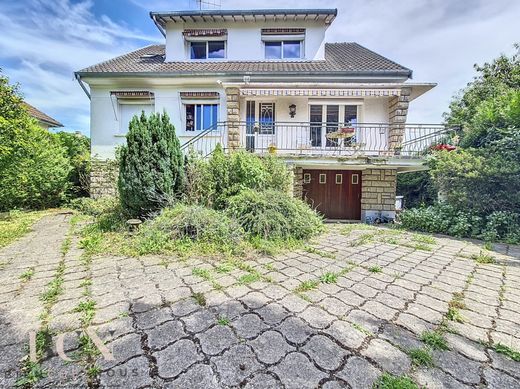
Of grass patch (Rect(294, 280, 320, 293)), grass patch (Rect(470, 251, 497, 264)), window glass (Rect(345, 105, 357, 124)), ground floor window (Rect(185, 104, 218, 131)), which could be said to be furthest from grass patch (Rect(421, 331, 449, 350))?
ground floor window (Rect(185, 104, 218, 131))

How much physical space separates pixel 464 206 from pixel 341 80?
7.69 metres

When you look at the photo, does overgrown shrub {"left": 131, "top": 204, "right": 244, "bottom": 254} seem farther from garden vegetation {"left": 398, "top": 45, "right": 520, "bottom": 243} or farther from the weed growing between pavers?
garden vegetation {"left": 398, "top": 45, "right": 520, "bottom": 243}

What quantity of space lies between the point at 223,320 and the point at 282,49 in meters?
15.6

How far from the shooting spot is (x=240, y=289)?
3820mm

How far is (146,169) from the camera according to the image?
23.1 ft

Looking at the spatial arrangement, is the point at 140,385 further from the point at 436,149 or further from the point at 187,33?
the point at 187,33

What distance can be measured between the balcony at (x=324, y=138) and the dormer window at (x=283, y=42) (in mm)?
4933

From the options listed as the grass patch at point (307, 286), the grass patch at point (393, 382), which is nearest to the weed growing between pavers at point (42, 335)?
the grass patch at point (393, 382)

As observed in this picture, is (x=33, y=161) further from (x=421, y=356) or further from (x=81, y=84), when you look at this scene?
(x=421, y=356)

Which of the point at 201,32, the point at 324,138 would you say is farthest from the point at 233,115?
the point at 201,32

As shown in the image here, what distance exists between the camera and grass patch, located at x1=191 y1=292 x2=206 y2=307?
335 centimetres

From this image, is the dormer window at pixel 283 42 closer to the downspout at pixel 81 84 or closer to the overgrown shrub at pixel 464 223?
the downspout at pixel 81 84

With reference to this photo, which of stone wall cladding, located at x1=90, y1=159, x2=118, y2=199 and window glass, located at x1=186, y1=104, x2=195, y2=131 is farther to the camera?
window glass, located at x1=186, y1=104, x2=195, y2=131

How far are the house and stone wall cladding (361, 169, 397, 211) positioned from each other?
5 cm
